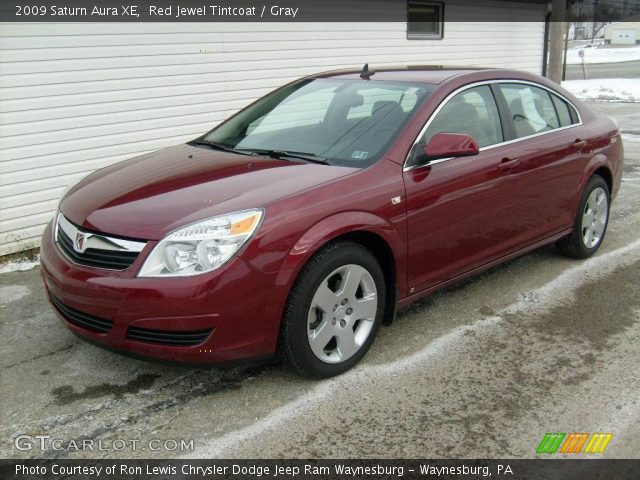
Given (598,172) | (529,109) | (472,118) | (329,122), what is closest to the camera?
(329,122)

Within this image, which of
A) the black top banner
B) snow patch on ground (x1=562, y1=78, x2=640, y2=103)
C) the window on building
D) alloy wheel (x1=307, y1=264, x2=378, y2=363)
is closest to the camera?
alloy wheel (x1=307, y1=264, x2=378, y2=363)

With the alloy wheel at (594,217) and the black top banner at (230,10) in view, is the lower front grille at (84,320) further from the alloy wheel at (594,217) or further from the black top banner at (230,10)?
the alloy wheel at (594,217)

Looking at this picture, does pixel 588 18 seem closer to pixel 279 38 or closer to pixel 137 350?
pixel 279 38

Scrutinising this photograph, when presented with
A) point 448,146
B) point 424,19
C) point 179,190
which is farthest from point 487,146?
point 424,19

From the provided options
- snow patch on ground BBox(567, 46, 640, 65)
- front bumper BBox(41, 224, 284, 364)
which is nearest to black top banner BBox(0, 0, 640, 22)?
front bumper BBox(41, 224, 284, 364)

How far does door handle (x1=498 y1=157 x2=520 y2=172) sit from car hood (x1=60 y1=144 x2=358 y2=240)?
3.98ft

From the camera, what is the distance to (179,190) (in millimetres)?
3363

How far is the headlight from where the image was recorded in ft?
9.68

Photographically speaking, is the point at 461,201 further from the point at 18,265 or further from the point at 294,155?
the point at 18,265

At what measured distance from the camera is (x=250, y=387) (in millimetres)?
3375

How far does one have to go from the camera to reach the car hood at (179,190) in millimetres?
3092

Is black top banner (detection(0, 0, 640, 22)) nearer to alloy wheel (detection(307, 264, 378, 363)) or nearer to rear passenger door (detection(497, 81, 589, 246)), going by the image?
rear passenger door (detection(497, 81, 589, 246))

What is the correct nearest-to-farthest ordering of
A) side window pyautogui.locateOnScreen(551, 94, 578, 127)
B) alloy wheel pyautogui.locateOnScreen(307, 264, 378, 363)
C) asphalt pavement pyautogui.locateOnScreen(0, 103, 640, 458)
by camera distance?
1. asphalt pavement pyautogui.locateOnScreen(0, 103, 640, 458)
2. alloy wheel pyautogui.locateOnScreen(307, 264, 378, 363)
3. side window pyautogui.locateOnScreen(551, 94, 578, 127)

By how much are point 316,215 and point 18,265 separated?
3.53 metres
